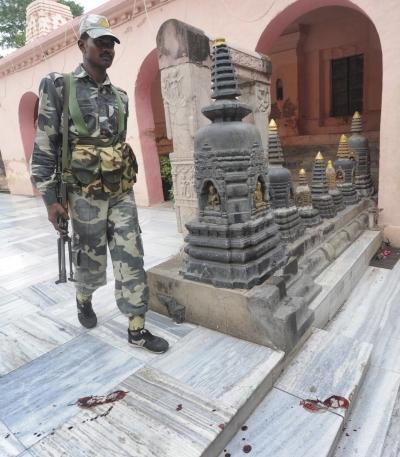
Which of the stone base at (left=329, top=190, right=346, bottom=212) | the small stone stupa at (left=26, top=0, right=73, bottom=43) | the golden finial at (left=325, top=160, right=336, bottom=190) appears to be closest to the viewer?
the stone base at (left=329, top=190, right=346, bottom=212)

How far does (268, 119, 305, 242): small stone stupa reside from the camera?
11.1 ft

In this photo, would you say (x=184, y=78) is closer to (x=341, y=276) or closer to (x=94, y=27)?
(x=94, y=27)

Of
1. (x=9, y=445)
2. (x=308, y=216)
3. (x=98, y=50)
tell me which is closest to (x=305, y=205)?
(x=308, y=216)

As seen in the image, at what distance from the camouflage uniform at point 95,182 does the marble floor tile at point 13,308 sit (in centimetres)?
105

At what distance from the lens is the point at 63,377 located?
6.58 feet

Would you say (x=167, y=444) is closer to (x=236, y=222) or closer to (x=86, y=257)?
(x=86, y=257)

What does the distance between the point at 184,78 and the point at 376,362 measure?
3296mm

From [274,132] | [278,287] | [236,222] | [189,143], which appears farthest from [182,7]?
[278,287]

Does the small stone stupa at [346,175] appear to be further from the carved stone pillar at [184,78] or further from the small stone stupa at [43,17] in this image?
the small stone stupa at [43,17]

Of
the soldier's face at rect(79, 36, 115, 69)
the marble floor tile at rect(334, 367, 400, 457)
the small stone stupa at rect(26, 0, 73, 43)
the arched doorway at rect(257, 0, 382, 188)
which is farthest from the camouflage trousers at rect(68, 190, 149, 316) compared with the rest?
the small stone stupa at rect(26, 0, 73, 43)

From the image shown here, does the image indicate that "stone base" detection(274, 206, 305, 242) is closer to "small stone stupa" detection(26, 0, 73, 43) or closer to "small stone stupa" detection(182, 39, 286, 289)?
"small stone stupa" detection(182, 39, 286, 289)

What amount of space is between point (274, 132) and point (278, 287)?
6.37 ft

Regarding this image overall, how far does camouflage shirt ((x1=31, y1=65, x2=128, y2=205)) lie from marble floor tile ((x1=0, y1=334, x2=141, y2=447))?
0.98 m

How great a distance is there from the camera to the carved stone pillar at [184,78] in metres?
3.79
